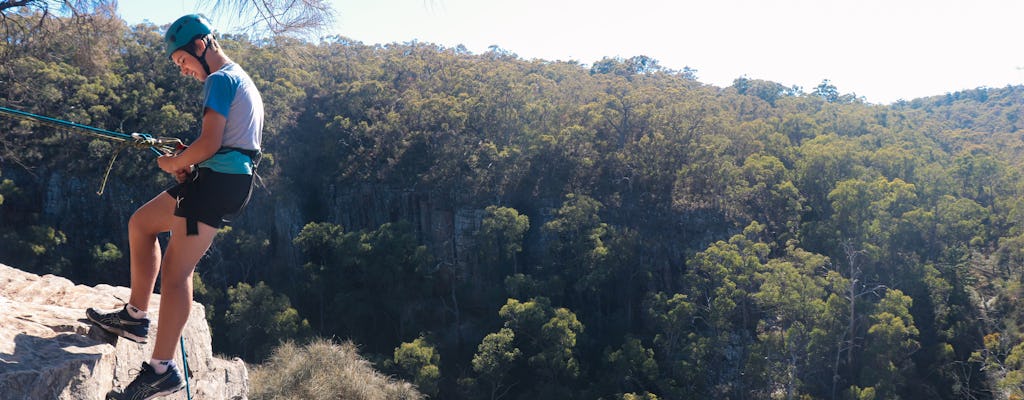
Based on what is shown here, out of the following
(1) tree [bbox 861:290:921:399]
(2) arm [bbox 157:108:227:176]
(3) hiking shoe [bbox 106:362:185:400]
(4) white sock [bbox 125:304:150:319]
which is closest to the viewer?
(2) arm [bbox 157:108:227:176]

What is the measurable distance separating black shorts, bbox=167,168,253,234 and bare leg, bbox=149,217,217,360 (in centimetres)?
4

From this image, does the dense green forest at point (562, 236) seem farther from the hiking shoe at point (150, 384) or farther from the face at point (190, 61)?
the face at point (190, 61)

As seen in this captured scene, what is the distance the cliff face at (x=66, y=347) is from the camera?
8.95 ft

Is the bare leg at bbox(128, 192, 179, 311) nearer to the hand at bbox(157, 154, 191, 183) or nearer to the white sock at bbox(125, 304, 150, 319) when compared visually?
the white sock at bbox(125, 304, 150, 319)

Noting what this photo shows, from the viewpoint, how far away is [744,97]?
30672mm

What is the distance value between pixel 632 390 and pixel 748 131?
10.6 meters

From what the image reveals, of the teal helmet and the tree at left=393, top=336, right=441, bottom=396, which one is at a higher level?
the teal helmet

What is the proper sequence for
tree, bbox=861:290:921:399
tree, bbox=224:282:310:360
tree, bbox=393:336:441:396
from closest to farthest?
tree, bbox=861:290:921:399
tree, bbox=393:336:441:396
tree, bbox=224:282:310:360

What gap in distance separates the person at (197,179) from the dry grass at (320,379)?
10332 millimetres

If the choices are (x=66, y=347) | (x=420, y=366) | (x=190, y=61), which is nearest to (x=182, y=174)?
(x=190, y=61)

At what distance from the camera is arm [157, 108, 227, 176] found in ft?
8.50

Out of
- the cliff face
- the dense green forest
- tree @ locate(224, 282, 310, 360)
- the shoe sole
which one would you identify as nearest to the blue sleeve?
Result: the cliff face

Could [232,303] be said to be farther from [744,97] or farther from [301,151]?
[744,97]

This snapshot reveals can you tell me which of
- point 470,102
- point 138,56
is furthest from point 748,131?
point 138,56
